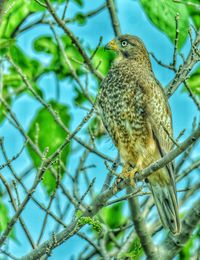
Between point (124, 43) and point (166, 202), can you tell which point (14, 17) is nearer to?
point (124, 43)

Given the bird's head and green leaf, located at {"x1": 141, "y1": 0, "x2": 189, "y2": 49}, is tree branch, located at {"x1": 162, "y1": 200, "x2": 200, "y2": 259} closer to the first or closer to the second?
the bird's head

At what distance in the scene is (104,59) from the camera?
23.0 ft

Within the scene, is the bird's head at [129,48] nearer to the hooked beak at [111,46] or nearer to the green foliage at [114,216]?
the hooked beak at [111,46]

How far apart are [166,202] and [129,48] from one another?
61.6 inches

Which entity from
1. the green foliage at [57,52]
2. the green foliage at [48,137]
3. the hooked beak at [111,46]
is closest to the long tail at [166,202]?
the green foliage at [48,137]

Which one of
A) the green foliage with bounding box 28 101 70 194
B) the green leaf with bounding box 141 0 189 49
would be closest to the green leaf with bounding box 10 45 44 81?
the green foliage with bounding box 28 101 70 194

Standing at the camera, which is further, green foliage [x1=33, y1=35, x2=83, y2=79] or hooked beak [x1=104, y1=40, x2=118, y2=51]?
green foliage [x1=33, y1=35, x2=83, y2=79]

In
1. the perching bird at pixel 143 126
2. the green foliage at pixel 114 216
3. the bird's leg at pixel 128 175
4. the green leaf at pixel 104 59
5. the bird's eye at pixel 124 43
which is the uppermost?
the green leaf at pixel 104 59

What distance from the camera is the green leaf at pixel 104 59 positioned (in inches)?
271

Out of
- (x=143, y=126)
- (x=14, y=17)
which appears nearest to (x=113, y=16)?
(x=14, y=17)

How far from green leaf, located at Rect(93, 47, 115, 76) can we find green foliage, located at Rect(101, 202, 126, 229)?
1.40 m

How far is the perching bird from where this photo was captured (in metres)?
5.94

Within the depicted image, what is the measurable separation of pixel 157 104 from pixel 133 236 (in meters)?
1.21

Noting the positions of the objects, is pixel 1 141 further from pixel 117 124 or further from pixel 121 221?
pixel 121 221
